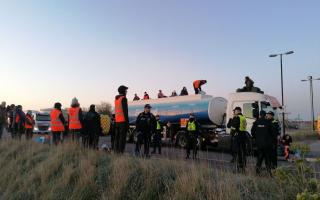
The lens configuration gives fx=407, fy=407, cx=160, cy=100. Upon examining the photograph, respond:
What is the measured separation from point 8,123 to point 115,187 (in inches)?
588

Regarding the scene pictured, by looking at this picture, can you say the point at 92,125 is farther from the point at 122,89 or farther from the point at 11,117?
the point at 11,117

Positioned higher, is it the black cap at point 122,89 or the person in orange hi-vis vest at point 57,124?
the black cap at point 122,89

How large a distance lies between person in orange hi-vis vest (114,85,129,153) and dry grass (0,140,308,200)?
43.6 inches

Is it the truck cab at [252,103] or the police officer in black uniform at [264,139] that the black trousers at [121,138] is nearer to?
the police officer in black uniform at [264,139]

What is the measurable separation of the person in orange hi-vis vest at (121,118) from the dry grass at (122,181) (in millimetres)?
1109

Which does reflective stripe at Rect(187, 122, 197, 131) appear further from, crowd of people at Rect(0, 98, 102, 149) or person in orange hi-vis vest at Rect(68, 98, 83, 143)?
person in orange hi-vis vest at Rect(68, 98, 83, 143)

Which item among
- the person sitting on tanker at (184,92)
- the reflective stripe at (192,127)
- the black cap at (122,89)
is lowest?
the reflective stripe at (192,127)

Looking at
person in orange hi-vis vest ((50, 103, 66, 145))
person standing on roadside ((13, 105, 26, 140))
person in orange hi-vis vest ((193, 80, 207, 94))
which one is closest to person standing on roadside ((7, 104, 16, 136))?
person standing on roadside ((13, 105, 26, 140))

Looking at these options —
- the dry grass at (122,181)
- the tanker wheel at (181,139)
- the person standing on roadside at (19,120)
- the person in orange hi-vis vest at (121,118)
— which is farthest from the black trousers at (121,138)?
the tanker wheel at (181,139)

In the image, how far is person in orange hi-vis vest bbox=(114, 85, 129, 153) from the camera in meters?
10.7

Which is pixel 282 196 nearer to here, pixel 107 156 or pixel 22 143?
pixel 107 156

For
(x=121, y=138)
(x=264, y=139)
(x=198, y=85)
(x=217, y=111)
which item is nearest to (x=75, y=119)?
(x=121, y=138)

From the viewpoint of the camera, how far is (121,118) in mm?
10758

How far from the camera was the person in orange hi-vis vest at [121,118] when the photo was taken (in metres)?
10.7
